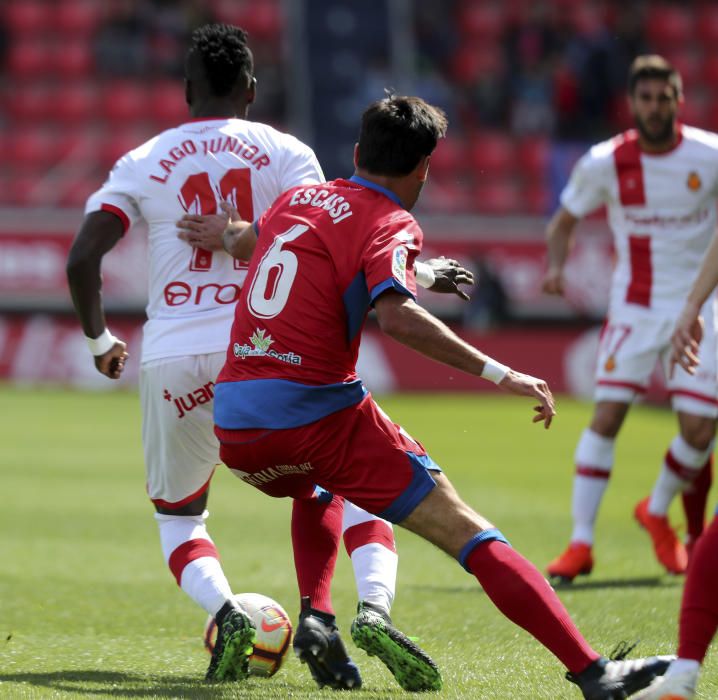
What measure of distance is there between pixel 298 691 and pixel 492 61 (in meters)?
20.0

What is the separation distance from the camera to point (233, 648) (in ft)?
14.7

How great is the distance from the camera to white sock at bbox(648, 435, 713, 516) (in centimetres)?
733

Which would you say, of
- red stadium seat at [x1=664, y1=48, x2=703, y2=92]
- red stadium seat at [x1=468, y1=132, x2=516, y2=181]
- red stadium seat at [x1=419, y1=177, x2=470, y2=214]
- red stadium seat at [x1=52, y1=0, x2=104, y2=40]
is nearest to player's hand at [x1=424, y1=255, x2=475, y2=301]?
red stadium seat at [x1=419, y1=177, x2=470, y2=214]

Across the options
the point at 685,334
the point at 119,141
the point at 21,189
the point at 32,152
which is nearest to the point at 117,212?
the point at 685,334

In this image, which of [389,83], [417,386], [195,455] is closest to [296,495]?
[195,455]

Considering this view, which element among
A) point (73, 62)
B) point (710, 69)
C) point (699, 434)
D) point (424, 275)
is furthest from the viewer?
point (710, 69)

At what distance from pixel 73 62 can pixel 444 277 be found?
19.7m

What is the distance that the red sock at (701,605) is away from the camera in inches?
146

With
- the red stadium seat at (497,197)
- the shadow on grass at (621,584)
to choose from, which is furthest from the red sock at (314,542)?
the red stadium seat at (497,197)

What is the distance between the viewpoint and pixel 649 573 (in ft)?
24.1

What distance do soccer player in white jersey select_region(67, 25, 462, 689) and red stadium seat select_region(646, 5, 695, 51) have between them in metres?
20.2

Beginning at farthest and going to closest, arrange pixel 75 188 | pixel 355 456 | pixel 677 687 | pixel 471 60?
1. pixel 471 60
2. pixel 75 188
3. pixel 355 456
4. pixel 677 687

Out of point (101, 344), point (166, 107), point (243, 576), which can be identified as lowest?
point (243, 576)

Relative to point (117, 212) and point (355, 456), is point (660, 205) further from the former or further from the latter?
point (355, 456)
